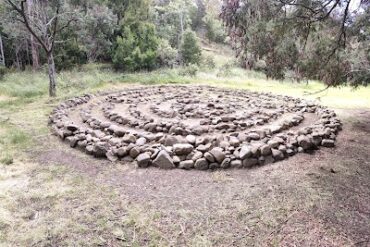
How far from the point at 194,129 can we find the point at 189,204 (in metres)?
2.39

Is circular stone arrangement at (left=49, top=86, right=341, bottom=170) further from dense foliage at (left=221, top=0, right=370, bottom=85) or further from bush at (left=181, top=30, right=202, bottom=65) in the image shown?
bush at (left=181, top=30, right=202, bottom=65)

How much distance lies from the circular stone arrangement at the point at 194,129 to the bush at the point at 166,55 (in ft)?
29.8

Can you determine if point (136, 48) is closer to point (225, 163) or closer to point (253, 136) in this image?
point (253, 136)

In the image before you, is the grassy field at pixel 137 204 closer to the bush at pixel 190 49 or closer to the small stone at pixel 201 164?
the small stone at pixel 201 164

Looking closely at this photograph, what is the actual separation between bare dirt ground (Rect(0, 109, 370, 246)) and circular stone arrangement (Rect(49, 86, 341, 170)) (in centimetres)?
24

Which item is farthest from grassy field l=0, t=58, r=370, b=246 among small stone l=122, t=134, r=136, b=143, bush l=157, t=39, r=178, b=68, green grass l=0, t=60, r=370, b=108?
bush l=157, t=39, r=178, b=68

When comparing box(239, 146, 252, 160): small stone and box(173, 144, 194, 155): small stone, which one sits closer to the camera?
box(239, 146, 252, 160): small stone

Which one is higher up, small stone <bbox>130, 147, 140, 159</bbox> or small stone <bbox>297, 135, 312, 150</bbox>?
small stone <bbox>297, 135, 312, 150</bbox>

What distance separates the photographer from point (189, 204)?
3361 mm

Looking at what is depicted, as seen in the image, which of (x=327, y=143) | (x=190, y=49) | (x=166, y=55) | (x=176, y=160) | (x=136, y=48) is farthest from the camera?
(x=190, y=49)

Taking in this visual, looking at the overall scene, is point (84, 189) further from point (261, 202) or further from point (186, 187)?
point (261, 202)

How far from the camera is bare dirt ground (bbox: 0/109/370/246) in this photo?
2.77m

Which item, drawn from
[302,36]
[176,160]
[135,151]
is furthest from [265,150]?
[302,36]

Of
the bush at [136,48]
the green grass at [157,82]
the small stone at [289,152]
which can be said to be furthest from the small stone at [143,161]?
the bush at [136,48]
